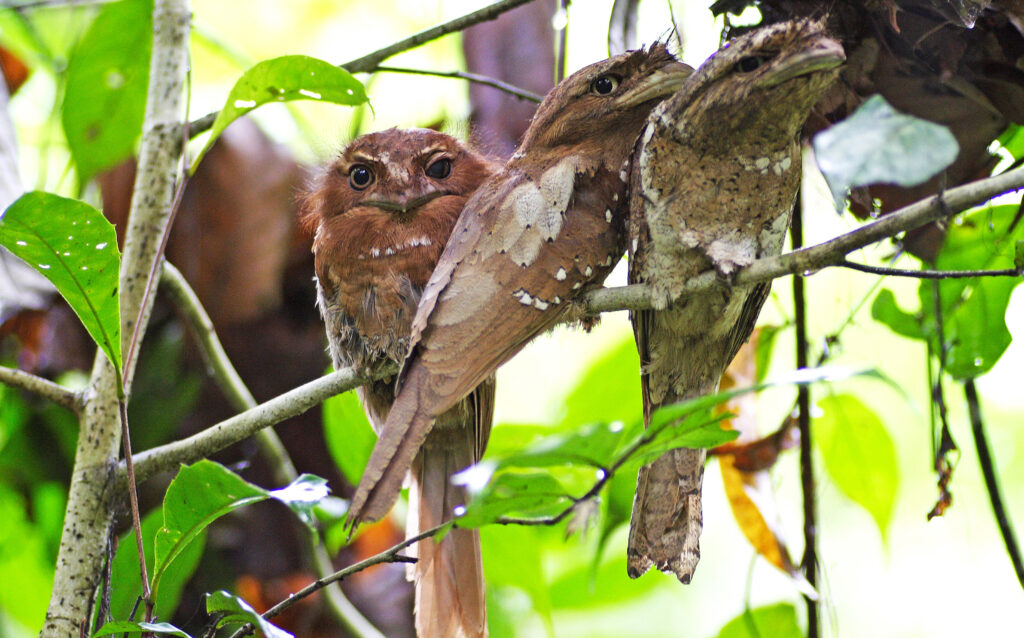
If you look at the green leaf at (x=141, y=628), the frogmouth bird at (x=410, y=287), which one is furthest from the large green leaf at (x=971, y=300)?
the green leaf at (x=141, y=628)

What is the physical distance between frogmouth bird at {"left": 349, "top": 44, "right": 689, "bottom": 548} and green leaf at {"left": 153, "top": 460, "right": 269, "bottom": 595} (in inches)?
10.5

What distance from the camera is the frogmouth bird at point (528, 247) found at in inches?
48.7

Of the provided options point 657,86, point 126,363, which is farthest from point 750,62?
point 126,363

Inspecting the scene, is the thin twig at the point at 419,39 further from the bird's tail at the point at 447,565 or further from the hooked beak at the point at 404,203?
the bird's tail at the point at 447,565

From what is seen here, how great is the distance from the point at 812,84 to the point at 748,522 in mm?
878

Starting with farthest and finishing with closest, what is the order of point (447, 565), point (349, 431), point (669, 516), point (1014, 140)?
1. point (349, 431)
2. point (447, 565)
3. point (1014, 140)
4. point (669, 516)

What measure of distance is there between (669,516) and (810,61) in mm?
755

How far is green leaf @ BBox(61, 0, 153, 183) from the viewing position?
2043 millimetres

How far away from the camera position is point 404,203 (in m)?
1.66

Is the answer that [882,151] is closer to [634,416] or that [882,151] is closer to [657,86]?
[657,86]

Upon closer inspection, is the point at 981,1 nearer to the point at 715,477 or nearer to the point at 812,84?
the point at 812,84

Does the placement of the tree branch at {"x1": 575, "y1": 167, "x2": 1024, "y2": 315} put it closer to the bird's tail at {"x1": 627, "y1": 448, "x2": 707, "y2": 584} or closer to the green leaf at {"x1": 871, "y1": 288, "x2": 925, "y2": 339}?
the bird's tail at {"x1": 627, "y1": 448, "x2": 707, "y2": 584}

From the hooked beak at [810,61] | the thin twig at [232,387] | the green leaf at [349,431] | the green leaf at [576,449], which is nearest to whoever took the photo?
the green leaf at [576,449]

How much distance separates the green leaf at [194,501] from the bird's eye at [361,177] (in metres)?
0.68
